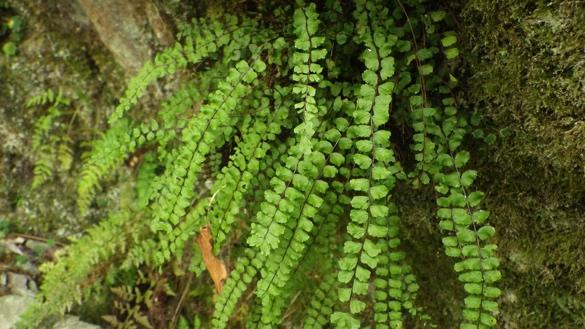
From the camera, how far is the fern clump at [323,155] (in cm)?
209

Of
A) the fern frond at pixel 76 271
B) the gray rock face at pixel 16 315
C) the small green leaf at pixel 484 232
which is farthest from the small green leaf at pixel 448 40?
the gray rock face at pixel 16 315

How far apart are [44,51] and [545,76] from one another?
390cm

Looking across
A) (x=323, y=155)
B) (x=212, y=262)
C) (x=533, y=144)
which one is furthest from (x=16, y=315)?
(x=533, y=144)

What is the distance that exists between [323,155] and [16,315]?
3.16m

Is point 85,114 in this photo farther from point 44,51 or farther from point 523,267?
point 523,267

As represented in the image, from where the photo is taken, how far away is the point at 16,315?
13.2 ft

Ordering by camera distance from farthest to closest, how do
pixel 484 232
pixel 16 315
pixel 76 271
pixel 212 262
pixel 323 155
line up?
pixel 16 315 < pixel 76 271 < pixel 212 262 < pixel 323 155 < pixel 484 232

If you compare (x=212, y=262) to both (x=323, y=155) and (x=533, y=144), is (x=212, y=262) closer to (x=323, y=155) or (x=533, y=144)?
(x=323, y=155)

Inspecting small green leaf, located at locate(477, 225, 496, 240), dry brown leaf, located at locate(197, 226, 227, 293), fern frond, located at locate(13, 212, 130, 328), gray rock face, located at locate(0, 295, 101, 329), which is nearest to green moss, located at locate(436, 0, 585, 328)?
small green leaf, located at locate(477, 225, 496, 240)

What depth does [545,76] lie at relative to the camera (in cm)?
216

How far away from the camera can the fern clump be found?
209 centimetres

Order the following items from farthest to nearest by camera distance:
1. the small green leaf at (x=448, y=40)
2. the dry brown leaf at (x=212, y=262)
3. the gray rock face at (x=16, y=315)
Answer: the gray rock face at (x=16, y=315) < the dry brown leaf at (x=212, y=262) < the small green leaf at (x=448, y=40)

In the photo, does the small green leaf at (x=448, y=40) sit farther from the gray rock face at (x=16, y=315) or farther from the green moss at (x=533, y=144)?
the gray rock face at (x=16, y=315)

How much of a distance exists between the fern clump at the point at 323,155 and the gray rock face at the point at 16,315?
1.38 metres
